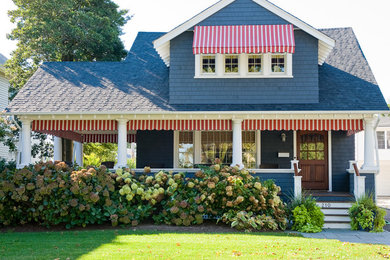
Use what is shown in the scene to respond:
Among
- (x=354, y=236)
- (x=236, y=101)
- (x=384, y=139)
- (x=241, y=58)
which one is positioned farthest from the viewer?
(x=384, y=139)

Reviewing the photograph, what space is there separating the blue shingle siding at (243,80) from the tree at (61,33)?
11029 mm

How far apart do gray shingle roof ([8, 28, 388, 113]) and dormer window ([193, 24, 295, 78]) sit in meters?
1.32

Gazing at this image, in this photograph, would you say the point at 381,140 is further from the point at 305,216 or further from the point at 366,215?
the point at 305,216

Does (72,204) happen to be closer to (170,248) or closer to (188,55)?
(170,248)

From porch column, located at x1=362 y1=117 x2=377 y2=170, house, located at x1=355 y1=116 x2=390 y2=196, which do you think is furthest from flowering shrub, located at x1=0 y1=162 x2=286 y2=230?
house, located at x1=355 y1=116 x2=390 y2=196

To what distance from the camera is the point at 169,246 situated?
32.5 feet

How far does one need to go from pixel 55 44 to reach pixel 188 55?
12362 mm

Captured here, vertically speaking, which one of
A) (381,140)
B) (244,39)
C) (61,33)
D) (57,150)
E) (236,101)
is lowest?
(57,150)

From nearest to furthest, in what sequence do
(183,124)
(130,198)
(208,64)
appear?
1. (130,198)
2. (183,124)
3. (208,64)

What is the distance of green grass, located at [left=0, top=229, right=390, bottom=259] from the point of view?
9.12 meters

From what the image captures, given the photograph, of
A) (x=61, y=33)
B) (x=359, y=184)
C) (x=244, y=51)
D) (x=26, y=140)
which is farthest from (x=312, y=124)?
(x=61, y=33)

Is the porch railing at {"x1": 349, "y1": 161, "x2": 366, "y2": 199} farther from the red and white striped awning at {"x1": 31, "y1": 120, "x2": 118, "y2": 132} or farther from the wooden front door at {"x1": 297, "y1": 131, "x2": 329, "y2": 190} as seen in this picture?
the red and white striped awning at {"x1": 31, "y1": 120, "x2": 118, "y2": 132}

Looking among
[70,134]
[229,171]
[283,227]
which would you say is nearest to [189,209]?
[229,171]

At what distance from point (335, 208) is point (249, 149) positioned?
427 centimetres
